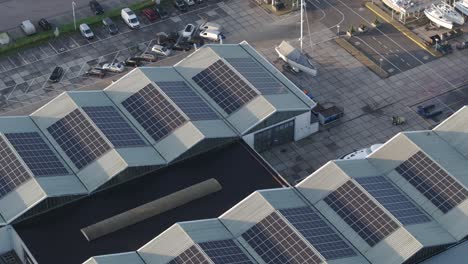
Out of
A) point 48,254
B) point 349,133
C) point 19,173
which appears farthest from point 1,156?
point 349,133

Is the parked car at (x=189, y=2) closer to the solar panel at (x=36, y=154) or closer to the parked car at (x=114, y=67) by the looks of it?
the parked car at (x=114, y=67)

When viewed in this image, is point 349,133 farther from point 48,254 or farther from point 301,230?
point 48,254

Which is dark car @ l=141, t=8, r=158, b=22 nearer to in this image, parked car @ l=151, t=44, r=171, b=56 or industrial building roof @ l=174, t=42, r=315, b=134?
parked car @ l=151, t=44, r=171, b=56

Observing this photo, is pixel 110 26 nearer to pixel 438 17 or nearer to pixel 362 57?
pixel 362 57

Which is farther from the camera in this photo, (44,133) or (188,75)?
(188,75)

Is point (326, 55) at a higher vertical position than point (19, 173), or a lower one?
lower

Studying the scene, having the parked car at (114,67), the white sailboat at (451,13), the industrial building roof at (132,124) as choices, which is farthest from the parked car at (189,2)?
the white sailboat at (451,13)

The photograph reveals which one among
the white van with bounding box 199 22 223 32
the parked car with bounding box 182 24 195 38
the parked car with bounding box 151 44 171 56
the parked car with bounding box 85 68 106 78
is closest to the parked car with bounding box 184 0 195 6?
the white van with bounding box 199 22 223 32

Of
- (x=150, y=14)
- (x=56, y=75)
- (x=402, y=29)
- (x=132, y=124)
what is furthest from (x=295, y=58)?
(x=56, y=75)
